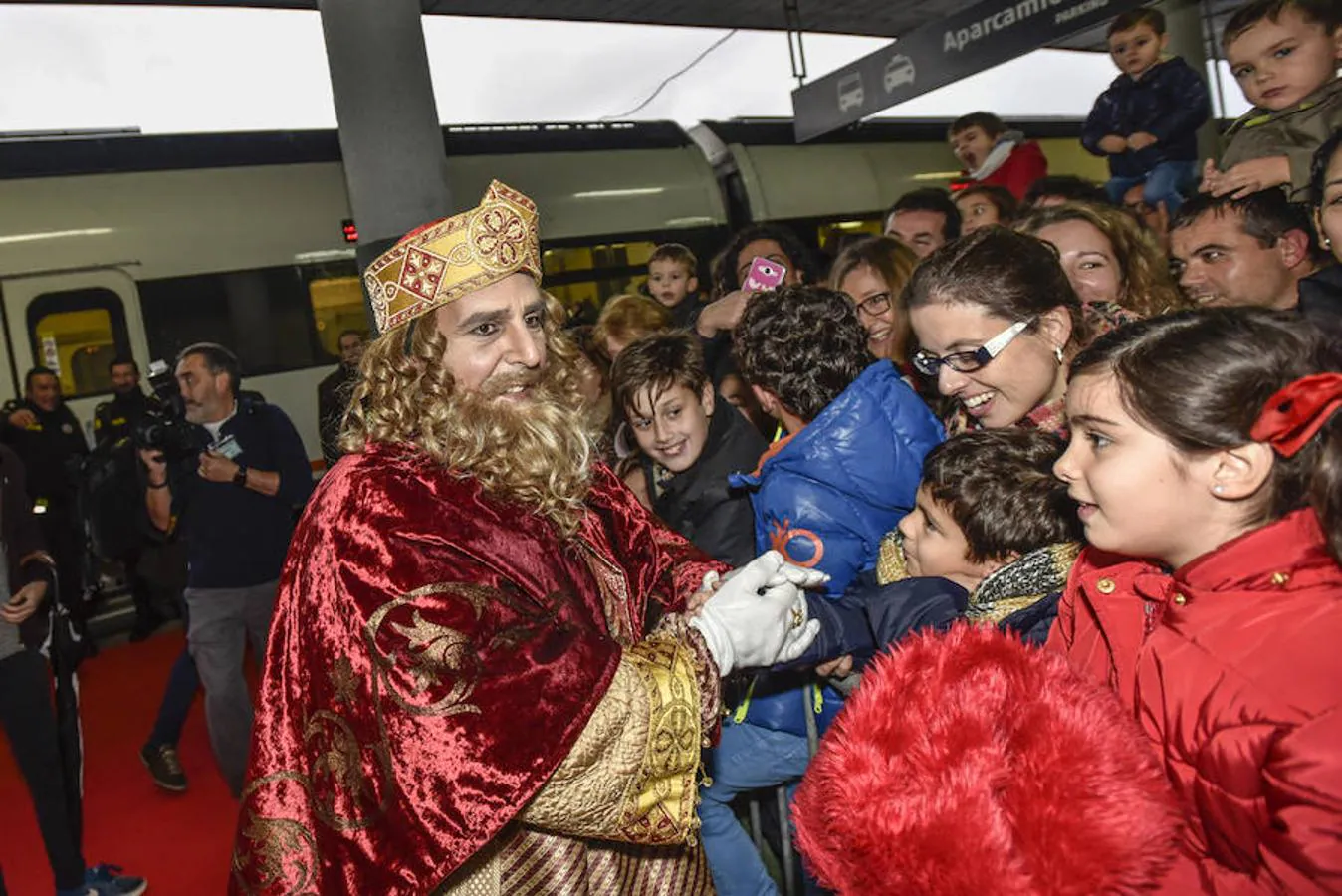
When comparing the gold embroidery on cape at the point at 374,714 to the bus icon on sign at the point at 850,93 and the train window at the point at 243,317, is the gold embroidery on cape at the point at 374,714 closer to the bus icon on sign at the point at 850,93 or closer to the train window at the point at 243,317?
the bus icon on sign at the point at 850,93

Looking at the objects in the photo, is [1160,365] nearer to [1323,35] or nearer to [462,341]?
[462,341]

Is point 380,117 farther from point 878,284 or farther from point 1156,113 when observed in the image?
point 1156,113

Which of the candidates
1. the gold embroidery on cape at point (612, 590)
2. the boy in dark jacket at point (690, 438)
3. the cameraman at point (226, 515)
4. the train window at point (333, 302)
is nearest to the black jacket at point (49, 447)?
the train window at point (333, 302)

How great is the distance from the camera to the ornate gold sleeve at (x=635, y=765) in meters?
1.51

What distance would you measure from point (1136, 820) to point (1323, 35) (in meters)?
3.10

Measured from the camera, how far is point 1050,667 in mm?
1257

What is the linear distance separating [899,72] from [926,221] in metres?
2.44

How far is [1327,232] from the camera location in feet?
6.86

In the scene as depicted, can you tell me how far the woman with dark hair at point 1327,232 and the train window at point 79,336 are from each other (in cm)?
776

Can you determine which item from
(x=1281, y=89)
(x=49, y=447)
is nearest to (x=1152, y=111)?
(x=1281, y=89)

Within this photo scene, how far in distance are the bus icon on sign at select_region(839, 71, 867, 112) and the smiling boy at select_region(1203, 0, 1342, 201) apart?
3.68m

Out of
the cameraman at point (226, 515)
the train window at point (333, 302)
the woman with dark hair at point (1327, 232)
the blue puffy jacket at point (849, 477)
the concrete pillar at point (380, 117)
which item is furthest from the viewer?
the train window at point (333, 302)

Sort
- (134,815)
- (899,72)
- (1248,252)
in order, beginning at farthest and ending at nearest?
(899,72) < (134,815) < (1248,252)

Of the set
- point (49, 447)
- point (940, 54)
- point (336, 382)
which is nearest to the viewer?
point (940, 54)
